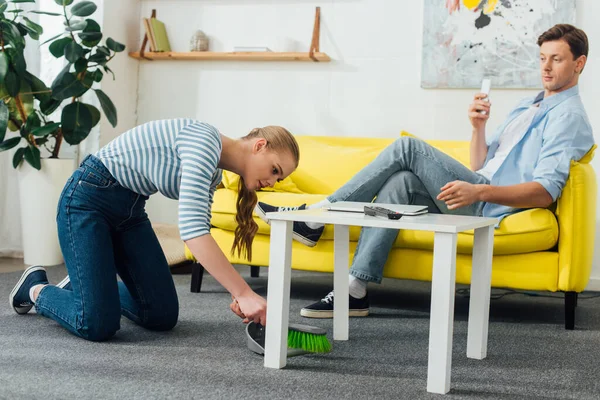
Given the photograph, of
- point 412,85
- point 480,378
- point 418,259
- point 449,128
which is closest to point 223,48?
point 412,85

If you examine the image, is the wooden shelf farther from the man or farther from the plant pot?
the man

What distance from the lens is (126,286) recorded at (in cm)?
216

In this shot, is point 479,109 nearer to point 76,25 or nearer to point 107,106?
point 107,106

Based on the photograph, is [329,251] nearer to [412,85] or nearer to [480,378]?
[480,378]

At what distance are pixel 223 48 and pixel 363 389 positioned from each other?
2.83 m

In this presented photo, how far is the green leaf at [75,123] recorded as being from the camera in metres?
3.49

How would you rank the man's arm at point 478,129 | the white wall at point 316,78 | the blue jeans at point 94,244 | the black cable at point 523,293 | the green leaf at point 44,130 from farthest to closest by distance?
the white wall at point 316,78
the green leaf at point 44,130
the black cable at point 523,293
the man's arm at point 478,129
the blue jeans at point 94,244

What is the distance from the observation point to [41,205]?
353cm

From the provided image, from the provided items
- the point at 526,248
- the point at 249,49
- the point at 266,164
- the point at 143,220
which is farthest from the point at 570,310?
the point at 249,49

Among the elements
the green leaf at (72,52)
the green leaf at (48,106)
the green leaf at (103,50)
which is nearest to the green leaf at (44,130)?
the green leaf at (48,106)

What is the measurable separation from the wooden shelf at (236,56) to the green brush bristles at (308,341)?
2.26m

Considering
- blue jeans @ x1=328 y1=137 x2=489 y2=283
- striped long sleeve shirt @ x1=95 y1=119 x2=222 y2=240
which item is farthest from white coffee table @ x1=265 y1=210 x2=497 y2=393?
blue jeans @ x1=328 y1=137 x2=489 y2=283

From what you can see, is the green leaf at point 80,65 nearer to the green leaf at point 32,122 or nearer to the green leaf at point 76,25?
the green leaf at point 76,25

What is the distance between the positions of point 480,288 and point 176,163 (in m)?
0.91
